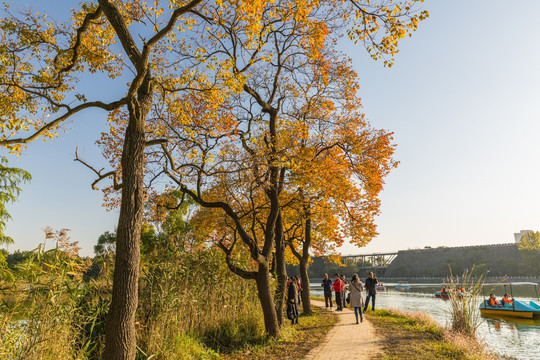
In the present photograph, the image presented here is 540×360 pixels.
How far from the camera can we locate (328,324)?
12.3 metres

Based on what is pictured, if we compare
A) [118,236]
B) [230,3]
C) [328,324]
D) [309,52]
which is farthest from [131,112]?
[328,324]

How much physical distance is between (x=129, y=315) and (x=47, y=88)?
16.4ft

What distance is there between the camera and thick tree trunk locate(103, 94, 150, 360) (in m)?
4.73

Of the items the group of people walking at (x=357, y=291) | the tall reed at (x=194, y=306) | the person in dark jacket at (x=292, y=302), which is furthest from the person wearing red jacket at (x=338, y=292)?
the tall reed at (x=194, y=306)

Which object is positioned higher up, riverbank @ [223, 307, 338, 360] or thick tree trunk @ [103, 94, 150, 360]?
thick tree trunk @ [103, 94, 150, 360]

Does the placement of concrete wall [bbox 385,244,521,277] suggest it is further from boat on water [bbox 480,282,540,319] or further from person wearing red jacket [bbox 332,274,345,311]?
person wearing red jacket [bbox 332,274,345,311]

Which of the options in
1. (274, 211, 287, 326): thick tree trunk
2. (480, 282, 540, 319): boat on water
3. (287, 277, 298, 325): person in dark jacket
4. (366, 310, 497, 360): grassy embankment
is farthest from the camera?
(480, 282, 540, 319): boat on water

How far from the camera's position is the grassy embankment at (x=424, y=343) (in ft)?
23.5

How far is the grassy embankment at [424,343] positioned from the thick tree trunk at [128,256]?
16.1 feet

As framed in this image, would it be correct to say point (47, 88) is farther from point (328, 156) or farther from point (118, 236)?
point (328, 156)

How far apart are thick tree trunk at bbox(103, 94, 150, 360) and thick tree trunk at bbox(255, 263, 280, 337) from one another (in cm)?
482

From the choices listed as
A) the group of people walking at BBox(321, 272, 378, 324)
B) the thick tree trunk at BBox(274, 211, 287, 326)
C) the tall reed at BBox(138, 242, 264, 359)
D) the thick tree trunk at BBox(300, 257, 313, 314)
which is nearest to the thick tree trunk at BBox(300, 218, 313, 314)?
the thick tree trunk at BBox(300, 257, 313, 314)

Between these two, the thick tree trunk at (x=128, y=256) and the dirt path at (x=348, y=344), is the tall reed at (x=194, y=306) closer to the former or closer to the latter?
the thick tree trunk at (x=128, y=256)

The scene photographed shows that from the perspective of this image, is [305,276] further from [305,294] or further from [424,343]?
[424,343]
